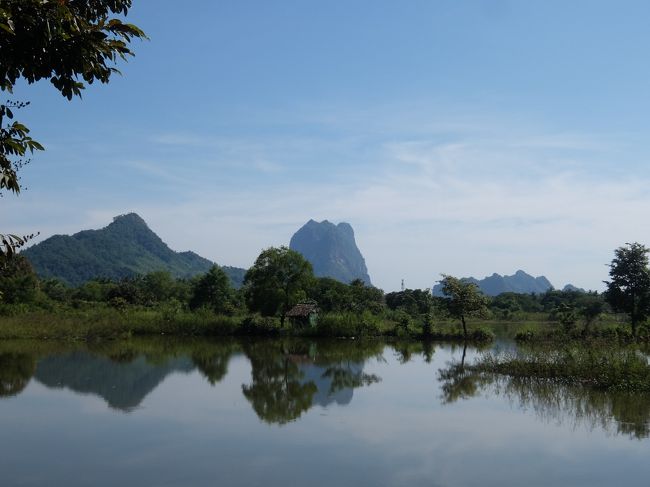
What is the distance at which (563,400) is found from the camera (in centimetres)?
1266

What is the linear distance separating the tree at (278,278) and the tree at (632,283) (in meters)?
15.5

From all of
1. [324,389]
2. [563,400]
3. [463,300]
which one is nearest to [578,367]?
[563,400]

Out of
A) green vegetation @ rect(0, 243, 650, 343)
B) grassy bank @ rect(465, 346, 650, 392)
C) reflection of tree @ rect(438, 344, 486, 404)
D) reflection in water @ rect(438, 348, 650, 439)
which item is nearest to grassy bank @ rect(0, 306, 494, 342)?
green vegetation @ rect(0, 243, 650, 343)

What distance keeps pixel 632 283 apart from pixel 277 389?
62.0ft

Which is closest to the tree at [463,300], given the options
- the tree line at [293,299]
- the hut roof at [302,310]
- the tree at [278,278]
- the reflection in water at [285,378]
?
the tree line at [293,299]

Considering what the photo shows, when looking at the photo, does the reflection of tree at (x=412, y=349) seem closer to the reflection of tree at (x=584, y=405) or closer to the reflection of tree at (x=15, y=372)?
the reflection of tree at (x=584, y=405)

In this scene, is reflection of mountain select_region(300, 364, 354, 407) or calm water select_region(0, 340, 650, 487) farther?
reflection of mountain select_region(300, 364, 354, 407)

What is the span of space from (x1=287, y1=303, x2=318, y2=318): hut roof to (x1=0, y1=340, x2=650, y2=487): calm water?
1589cm

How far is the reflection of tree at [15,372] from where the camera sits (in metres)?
14.1

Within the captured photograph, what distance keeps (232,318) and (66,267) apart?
9201 centimetres

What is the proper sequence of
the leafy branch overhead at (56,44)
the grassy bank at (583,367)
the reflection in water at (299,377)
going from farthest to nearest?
the grassy bank at (583,367) < the reflection in water at (299,377) < the leafy branch overhead at (56,44)

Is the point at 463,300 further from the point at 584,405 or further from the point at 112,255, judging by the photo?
the point at 112,255

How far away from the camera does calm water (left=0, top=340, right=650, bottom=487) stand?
7.73 m

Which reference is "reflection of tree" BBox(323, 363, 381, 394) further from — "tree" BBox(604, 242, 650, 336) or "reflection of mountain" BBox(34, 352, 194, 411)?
"tree" BBox(604, 242, 650, 336)
